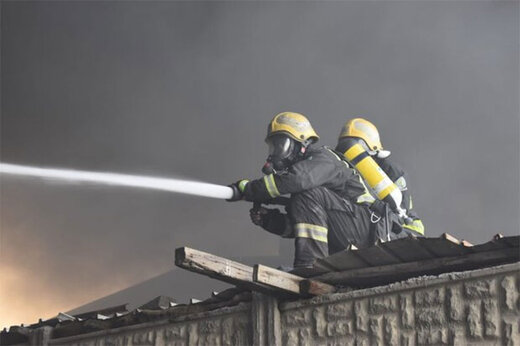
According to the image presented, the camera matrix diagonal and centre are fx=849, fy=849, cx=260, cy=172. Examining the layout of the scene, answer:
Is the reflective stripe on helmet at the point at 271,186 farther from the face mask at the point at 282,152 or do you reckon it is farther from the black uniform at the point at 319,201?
the face mask at the point at 282,152

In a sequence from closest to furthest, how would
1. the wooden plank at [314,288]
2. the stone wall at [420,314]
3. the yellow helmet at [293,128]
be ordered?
the stone wall at [420,314] < the wooden plank at [314,288] < the yellow helmet at [293,128]

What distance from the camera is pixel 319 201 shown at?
10.7m

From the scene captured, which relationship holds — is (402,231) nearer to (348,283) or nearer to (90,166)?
(348,283)

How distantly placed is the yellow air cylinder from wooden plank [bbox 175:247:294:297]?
4080 mm

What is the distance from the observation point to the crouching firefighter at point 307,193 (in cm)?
1041

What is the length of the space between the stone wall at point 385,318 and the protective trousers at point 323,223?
6.84 feet

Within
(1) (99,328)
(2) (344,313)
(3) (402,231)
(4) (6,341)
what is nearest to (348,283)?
(2) (344,313)

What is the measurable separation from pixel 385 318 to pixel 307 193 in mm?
3851

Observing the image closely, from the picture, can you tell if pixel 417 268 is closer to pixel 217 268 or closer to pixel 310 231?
pixel 217 268

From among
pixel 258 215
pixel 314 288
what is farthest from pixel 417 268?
pixel 258 215

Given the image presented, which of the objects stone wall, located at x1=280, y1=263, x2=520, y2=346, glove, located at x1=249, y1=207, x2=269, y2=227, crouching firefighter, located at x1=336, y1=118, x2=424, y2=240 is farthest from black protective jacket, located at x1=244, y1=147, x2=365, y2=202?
stone wall, located at x1=280, y1=263, x2=520, y2=346

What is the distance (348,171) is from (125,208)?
1069cm

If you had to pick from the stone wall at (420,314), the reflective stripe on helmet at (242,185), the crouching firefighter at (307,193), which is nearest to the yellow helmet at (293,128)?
the crouching firefighter at (307,193)

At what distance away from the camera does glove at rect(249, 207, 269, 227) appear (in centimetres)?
1131
